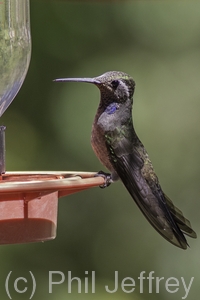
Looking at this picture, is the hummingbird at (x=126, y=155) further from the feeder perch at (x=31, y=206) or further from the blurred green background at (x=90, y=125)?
the blurred green background at (x=90, y=125)


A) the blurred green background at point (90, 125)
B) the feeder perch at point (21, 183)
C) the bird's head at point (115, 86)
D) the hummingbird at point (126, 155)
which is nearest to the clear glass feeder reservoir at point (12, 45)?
the feeder perch at point (21, 183)

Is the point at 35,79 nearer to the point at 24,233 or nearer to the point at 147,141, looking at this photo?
the point at 147,141

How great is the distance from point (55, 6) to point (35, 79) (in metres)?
0.72

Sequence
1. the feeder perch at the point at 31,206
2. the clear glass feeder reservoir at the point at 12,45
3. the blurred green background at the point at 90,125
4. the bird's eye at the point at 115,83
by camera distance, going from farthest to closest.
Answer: the blurred green background at the point at 90,125 → the bird's eye at the point at 115,83 → the clear glass feeder reservoir at the point at 12,45 → the feeder perch at the point at 31,206

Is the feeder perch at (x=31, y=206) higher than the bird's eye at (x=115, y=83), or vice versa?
the bird's eye at (x=115, y=83)

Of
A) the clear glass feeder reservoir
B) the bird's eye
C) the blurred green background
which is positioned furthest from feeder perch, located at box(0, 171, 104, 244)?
→ the blurred green background

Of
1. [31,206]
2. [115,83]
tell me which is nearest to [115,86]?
[115,83]

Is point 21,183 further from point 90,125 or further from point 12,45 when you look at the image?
point 90,125

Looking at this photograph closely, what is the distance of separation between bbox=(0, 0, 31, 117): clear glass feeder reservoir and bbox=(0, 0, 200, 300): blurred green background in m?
2.62

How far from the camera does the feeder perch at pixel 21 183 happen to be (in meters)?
2.46

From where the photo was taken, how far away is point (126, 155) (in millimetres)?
4234

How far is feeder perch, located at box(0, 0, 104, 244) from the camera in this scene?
8.08ft

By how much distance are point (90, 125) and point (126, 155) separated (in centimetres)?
230

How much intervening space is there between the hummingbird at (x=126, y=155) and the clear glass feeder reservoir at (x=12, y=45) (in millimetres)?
363
